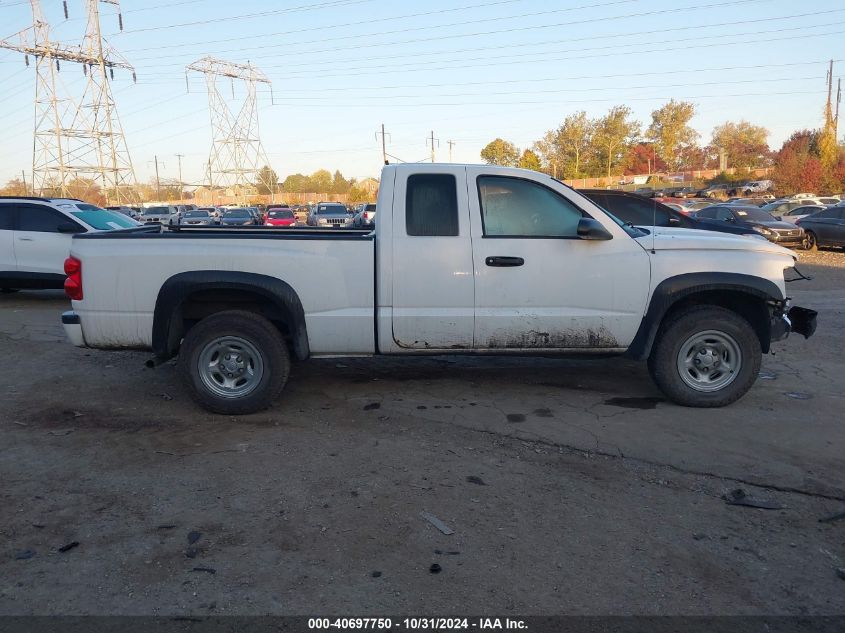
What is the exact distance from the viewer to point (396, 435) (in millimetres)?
5301

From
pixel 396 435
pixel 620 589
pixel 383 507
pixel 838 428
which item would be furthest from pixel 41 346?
pixel 838 428

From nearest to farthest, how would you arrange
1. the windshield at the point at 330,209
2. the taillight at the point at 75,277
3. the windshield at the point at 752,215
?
the taillight at the point at 75,277 → the windshield at the point at 752,215 → the windshield at the point at 330,209

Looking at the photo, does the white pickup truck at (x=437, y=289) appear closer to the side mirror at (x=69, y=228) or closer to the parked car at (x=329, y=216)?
the side mirror at (x=69, y=228)

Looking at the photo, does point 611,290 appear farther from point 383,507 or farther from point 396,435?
point 383,507

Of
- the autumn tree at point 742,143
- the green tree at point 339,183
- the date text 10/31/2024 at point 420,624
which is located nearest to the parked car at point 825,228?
the date text 10/31/2024 at point 420,624

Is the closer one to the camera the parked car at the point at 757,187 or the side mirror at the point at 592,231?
the side mirror at the point at 592,231

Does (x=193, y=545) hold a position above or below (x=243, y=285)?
below

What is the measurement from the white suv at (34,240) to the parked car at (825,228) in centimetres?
1968

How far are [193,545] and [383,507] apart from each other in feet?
3.51

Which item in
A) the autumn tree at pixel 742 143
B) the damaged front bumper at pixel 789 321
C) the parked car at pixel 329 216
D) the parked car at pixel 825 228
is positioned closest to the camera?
the damaged front bumper at pixel 789 321

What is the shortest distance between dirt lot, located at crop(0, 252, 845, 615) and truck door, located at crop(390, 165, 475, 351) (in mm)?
704

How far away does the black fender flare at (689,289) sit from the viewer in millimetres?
5699

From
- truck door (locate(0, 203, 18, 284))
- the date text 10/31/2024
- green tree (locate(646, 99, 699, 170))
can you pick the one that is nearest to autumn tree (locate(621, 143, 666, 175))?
green tree (locate(646, 99, 699, 170))

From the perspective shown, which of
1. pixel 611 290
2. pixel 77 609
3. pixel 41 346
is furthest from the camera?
pixel 41 346
